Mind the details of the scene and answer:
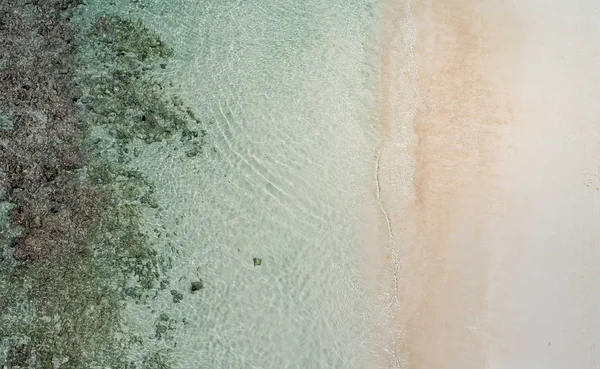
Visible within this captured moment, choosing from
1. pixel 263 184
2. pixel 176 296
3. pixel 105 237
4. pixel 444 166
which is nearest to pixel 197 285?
pixel 176 296

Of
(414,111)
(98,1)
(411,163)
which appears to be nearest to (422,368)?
A: (411,163)

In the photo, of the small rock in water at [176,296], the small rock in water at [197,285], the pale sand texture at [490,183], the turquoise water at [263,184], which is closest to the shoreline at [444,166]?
the pale sand texture at [490,183]

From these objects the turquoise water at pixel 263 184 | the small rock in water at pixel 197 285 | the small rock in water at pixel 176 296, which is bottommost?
the small rock in water at pixel 176 296

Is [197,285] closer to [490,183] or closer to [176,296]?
[176,296]

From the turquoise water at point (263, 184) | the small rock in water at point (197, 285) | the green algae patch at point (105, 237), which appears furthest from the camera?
Result: the small rock in water at point (197, 285)

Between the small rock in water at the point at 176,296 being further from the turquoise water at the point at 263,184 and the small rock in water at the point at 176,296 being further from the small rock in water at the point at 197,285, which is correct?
the small rock in water at the point at 197,285

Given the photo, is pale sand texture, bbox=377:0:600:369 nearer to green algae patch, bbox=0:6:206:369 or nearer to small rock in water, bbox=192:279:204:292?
small rock in water, bbox=192:279:204:292
